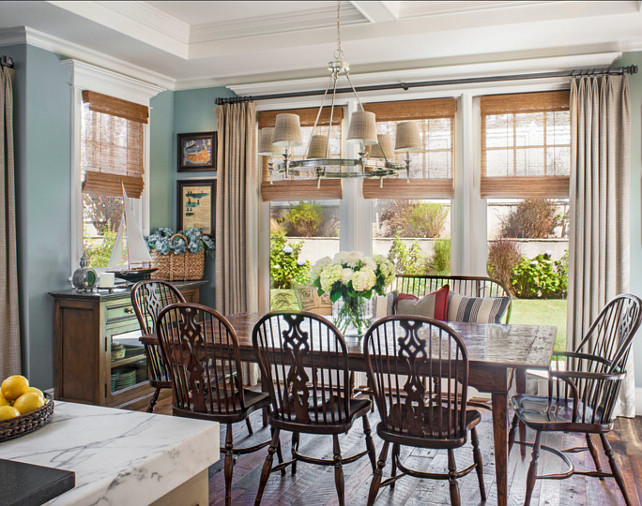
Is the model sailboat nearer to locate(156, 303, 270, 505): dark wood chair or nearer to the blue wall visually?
the blue wall

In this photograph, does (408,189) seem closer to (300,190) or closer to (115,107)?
(300,190)

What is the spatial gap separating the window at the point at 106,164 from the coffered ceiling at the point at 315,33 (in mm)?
346

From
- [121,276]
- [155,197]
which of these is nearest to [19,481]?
[121,276]

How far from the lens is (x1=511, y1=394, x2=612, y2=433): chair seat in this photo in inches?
103

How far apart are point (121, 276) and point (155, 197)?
Result: 3.44 ft

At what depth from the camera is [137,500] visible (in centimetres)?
104

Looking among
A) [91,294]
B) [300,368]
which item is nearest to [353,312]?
[300,368]

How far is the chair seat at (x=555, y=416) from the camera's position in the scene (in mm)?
2613

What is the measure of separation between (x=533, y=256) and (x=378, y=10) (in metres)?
2.15

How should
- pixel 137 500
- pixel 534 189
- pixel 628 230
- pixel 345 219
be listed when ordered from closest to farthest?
pixel 137 500, pixel 628 230, pixel 534 189, pixel 345 219

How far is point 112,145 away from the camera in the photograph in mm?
4684

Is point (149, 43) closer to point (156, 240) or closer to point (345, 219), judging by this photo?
point (156, 240)

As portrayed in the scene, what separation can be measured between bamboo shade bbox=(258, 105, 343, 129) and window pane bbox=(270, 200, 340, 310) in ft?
2.23

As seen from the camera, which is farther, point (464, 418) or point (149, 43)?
point (149, 43)
